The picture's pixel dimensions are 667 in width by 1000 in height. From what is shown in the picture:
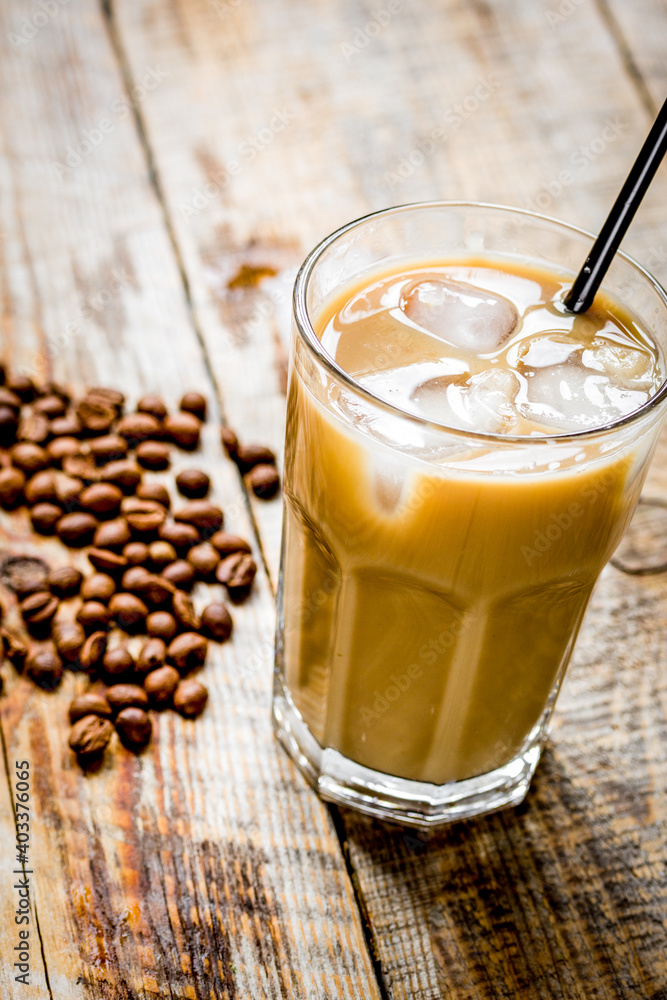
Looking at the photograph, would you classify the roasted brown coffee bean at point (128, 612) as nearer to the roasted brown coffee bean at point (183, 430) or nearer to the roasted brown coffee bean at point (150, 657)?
the roasted brown coffee bean at point (150, 657)

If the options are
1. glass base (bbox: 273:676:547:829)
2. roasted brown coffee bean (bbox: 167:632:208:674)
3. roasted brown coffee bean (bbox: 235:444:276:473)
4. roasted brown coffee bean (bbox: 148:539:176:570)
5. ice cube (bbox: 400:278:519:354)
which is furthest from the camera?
roasted brown coffee bean (bbox: 235:444:276:473)

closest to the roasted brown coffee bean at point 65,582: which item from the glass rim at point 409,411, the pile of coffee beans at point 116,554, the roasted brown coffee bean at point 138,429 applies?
Answer: the pile of coffee beans at point 116,554

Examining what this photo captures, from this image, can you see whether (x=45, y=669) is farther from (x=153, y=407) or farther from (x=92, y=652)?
(x=153, y=407)

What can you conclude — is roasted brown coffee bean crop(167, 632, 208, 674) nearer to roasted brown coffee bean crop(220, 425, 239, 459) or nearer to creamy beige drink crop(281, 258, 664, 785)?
creamy beige drink crop(281, 258, 664, 785)

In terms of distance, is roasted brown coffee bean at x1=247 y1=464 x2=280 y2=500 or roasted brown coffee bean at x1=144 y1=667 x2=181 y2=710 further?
roasted brown coffee bean at x1=247 y1=464 x2=280 y2=500

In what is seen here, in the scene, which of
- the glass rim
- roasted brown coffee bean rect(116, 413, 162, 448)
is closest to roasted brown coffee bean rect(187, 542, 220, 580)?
roasted brown coffee bean rect(116, 413, 162, 448)

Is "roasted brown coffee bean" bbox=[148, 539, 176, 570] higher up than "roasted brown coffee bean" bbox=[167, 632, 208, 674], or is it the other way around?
"roasted brown coffee bean" bbox=[148, 539, 176, 570]

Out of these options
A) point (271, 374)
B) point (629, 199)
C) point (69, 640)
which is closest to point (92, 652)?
point (69, 640)
